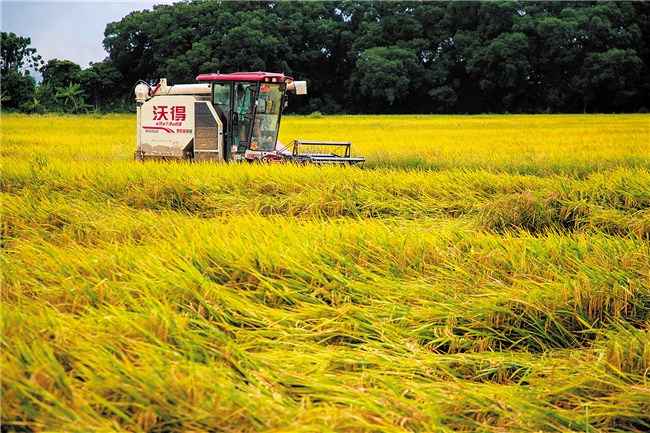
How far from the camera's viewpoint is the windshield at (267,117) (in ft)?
34.1

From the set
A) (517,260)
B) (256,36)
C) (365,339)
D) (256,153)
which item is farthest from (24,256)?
(256,36)

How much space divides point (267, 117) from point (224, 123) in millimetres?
700

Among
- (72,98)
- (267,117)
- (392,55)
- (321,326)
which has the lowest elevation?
(321,326)

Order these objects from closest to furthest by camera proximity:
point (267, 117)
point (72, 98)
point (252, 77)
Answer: point (252, 77)
point (267, 117)
point (72, 98)

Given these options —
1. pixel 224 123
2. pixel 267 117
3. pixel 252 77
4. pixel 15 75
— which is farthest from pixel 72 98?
pixel 252 77

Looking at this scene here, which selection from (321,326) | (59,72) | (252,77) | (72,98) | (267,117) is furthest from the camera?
(59,72)

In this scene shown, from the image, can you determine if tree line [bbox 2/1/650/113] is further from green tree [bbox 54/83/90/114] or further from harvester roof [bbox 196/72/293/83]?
harvester roof [bbox 196/72/293/83]

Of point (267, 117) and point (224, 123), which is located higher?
point (267, 117)

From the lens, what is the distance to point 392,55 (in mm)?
41531

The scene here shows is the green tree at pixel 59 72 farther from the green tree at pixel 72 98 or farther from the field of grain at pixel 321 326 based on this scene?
the field of grain at pixel 321 326

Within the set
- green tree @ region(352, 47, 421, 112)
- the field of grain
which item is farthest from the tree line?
the field of grain

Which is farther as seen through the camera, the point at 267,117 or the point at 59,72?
the point at 59,72

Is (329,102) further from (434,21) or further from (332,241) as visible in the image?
(332,241)

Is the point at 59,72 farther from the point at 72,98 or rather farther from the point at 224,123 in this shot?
the point at 224,123
